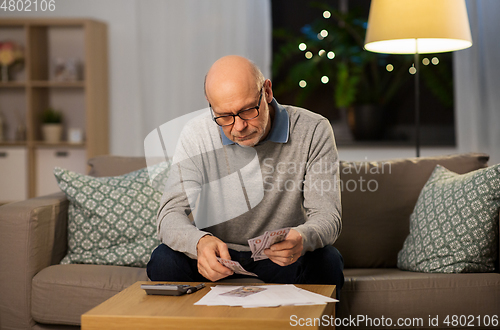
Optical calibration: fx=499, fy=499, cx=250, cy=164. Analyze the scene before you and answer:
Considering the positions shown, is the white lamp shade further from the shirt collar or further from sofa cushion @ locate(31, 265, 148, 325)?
sofa cushion @ locate(31, 265, 148, 325)

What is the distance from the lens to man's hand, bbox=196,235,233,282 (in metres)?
1.22

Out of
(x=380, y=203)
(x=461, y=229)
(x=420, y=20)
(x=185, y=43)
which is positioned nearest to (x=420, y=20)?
(x=420, y=20)

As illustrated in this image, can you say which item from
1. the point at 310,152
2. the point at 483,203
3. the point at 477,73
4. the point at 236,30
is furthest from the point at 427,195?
the point at 236,30

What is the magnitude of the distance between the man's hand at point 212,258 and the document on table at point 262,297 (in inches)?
1.5

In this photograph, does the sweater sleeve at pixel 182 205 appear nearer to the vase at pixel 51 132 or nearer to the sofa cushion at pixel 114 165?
the sofa cushion at pixel 114 165

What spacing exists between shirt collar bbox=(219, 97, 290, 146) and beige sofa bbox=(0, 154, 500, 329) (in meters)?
0.53

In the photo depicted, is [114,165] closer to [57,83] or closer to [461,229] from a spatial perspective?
[461,229]

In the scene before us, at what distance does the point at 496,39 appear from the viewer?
3.22m

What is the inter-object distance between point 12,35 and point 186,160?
2.78 meters

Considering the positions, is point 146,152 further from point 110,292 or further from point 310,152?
point 310,152

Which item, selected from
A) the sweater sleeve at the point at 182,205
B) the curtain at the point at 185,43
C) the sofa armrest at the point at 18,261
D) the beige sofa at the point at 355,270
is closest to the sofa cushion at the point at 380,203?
the beige sofa at the point at 355,270

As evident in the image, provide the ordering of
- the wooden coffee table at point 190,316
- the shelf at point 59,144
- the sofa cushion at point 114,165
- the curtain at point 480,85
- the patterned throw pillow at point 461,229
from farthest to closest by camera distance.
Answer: the shelf at point 59,144, the curtain at point 480,85, the sofa cushion at point 114,165, the patterned throw pillow at point 461,229, the wooden coffee table at point 190,316

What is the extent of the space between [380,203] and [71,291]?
1.23m

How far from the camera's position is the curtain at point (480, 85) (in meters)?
3.24
